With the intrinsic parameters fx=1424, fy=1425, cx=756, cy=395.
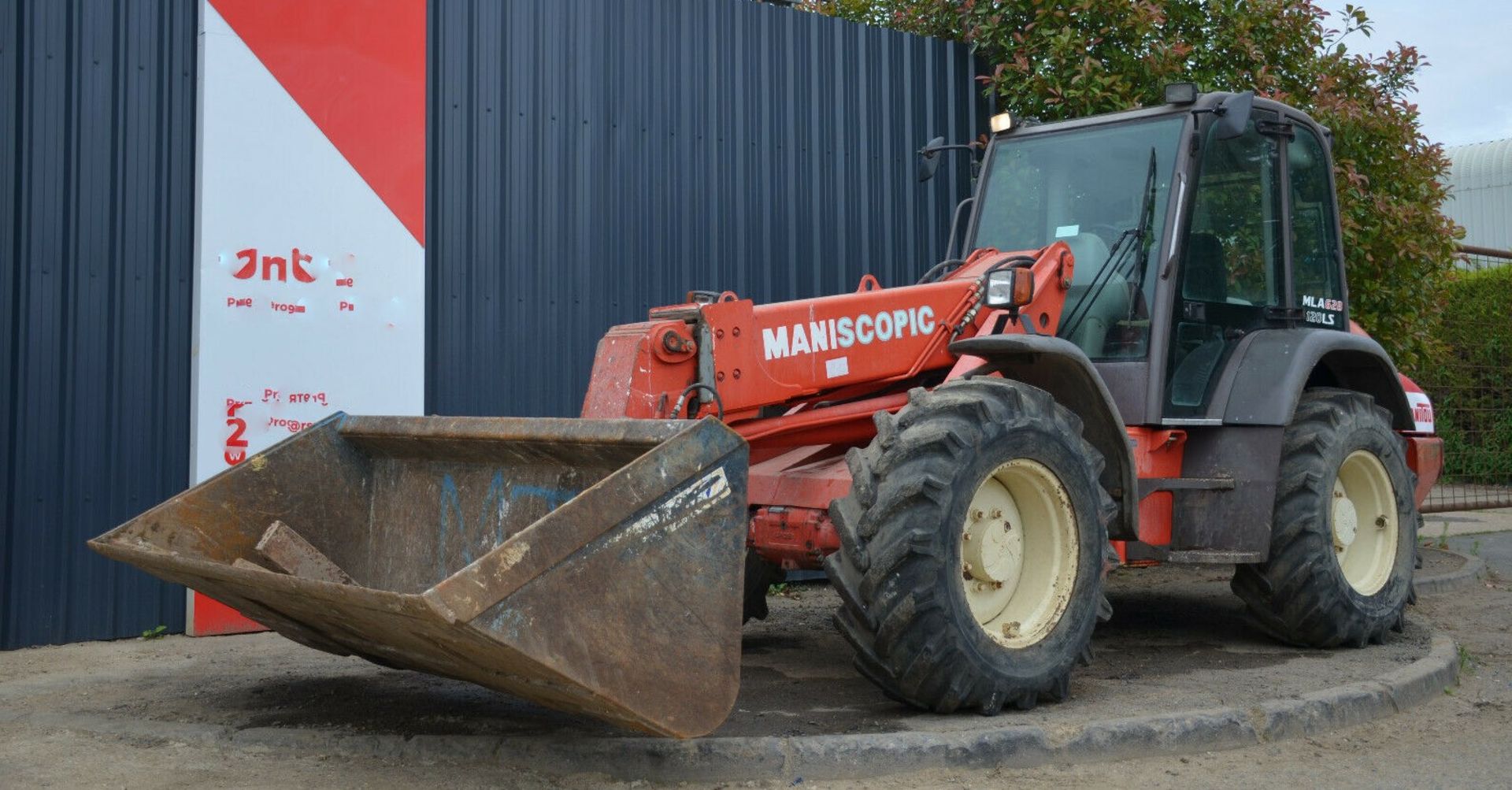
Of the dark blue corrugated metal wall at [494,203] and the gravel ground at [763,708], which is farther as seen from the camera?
the dark blue corrugated metal wall at [494,203]

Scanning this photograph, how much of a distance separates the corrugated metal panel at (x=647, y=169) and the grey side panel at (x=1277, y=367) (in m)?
3.89

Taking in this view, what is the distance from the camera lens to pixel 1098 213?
6.96 m

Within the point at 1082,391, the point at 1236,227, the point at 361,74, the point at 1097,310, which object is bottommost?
the point at 1082,391

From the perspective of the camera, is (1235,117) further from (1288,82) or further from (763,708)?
(1288,82)

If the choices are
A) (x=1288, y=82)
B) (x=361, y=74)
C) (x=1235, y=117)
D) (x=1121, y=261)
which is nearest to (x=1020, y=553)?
(x=1121, y=261)

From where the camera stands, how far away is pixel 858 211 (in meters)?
10.6

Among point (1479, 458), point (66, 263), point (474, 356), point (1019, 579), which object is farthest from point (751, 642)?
point (1479, 458)

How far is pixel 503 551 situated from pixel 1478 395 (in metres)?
16.3

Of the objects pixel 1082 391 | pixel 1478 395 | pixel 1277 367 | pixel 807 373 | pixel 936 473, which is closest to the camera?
pixel 936 473

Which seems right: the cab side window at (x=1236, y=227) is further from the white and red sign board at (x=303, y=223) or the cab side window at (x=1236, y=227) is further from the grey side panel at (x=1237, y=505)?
the white and red sign board at (x=303, y=223)

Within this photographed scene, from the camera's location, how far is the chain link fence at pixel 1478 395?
17.0m

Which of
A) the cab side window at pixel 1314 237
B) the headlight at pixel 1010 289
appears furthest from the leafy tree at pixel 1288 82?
the headlight at pixel 1010 289

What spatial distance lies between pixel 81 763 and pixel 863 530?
9.13 feet

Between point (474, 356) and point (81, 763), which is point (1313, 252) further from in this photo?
point (81, 763)
